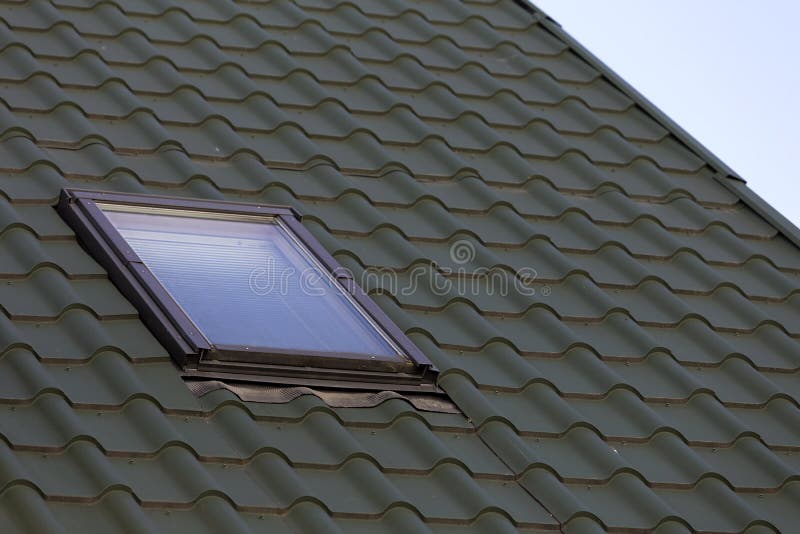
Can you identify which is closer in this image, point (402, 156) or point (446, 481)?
point (446, 481)

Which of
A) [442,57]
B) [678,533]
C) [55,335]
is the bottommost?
[678,533]

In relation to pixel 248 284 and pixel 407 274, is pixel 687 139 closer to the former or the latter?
pixel 407 274

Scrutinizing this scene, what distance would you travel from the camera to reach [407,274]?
5.87 metres

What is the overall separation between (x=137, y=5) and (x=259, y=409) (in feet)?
10.6

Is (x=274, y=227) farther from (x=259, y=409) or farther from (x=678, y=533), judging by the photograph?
(x=678, y=533)

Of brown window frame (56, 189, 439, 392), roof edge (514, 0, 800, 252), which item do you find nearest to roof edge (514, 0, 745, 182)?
roof edge (514, 0, 800, 252)

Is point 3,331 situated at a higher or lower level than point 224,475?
higher

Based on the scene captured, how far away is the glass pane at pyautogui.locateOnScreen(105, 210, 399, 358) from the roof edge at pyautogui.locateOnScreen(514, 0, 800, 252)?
2.63 m

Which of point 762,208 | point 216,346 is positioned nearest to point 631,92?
point 762,208

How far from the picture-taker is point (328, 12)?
25.7ft

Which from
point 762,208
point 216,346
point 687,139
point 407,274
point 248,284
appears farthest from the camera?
point 687,139

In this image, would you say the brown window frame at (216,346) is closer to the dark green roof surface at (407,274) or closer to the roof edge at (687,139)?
the dark green roof surface at (407,274)

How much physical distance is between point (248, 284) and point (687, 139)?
3.14 meters

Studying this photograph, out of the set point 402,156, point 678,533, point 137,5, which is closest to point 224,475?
point 678,533
